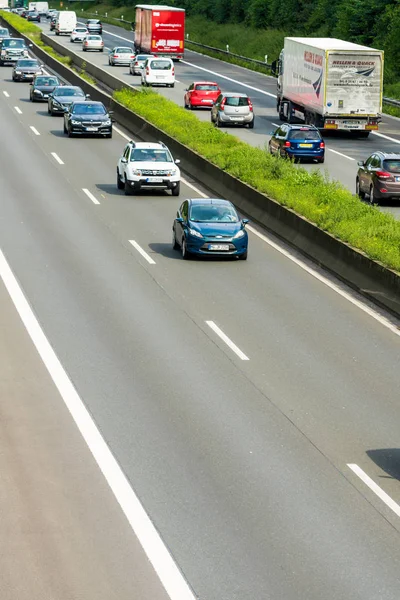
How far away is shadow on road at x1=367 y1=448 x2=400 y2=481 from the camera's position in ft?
49.6

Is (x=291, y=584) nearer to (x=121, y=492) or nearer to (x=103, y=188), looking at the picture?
(x=121, y=492)

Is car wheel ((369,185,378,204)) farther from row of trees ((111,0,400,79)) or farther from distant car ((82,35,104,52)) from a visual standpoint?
distant car ((82,35,104,52))

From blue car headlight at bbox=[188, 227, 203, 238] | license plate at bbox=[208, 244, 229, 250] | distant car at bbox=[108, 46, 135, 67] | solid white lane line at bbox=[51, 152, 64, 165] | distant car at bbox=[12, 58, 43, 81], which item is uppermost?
blue car headlight at bbox=[188, 227, 203, 238]

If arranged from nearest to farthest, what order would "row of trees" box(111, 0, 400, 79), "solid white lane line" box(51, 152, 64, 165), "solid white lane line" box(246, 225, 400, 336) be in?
"solid white lane line" box(246, 225, 400, 336), "solid white lane line" box(51, 152, 64, 165), "row of trees" box(111, 0, 400, 79)

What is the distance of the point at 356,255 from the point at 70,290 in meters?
6.36

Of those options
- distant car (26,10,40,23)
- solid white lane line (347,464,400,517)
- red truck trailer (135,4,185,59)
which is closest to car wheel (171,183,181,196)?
solid white lane line (347,464,400,517)

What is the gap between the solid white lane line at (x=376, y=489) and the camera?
1393cm

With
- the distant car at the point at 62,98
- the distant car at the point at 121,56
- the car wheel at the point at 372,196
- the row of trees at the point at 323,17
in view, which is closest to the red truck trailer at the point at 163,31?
the distant car at the point at 121,56

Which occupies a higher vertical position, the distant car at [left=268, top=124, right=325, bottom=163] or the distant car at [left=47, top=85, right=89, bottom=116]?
the distant car at [left=268, top=124, right=325, bottom=163]

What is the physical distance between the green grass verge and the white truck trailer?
581 cm

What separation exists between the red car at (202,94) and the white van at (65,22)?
169ft

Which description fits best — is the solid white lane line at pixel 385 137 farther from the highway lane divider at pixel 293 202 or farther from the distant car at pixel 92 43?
the distant car at pixel 92 43

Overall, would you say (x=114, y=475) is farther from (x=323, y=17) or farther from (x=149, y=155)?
(x=323, y=17)

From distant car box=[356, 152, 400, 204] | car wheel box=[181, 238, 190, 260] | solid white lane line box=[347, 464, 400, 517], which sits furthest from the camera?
distant car box=[356, 152, 400, 204]
